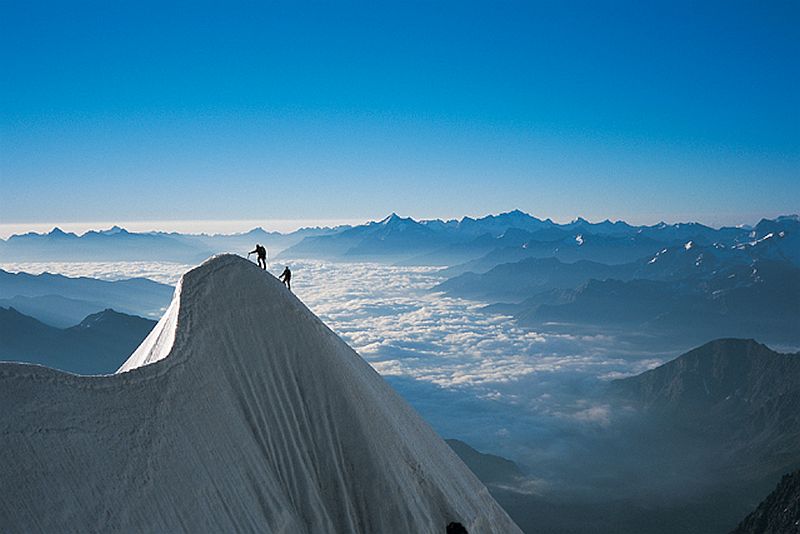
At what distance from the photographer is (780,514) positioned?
135 meters

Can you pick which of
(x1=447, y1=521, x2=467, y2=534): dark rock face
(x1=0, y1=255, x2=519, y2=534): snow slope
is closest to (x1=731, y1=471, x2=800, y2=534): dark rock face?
(x1=0, y1=255, x2=519, y2=534): snow slope

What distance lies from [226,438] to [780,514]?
497 feet

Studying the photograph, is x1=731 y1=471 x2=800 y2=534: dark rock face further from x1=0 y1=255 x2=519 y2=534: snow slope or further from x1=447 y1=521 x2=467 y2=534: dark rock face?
x1=447 y1=521 x2=467 y2=534: dark rock face

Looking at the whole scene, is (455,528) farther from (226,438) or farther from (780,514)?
(780,514)

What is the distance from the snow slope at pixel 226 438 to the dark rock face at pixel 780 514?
124m

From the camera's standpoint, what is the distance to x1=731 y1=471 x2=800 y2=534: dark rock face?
5095 inches

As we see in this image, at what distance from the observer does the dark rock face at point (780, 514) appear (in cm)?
12941

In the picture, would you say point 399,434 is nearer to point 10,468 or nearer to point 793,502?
point 10,468

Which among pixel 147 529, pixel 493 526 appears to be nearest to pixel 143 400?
pixel 147 529

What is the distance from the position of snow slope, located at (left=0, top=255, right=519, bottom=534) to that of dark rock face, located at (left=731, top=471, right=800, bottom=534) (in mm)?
123599

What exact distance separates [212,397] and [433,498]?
46.8 feet

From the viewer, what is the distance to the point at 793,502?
135 metres

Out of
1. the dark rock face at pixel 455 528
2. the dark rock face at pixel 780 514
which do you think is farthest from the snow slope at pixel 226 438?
the dark rock face at pixel 780 514

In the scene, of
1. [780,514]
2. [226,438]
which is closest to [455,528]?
[226,438]
